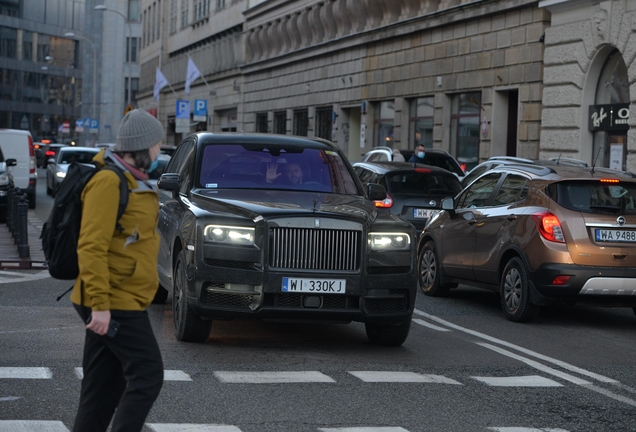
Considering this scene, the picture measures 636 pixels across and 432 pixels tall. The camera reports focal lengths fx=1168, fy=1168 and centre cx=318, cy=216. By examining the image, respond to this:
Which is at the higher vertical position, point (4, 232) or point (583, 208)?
point (583, 208)

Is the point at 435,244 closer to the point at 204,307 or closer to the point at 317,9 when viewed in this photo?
the point at 204,307

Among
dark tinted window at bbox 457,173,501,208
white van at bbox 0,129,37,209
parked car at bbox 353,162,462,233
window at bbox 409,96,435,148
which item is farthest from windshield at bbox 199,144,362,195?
window at bbox 409,96,435,148

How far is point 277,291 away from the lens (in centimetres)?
909

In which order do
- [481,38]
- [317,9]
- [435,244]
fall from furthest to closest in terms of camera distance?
[317,9] < [481,38] < [435,244]

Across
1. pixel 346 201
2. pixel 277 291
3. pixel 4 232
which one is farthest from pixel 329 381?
pixel 4 232

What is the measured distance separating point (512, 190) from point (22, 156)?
22.0m

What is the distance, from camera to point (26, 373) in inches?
318

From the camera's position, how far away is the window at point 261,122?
5953 cm

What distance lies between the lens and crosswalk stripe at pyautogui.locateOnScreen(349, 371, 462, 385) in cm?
832

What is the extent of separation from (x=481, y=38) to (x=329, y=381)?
26.1 metres

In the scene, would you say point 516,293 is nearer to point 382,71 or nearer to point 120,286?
point 120,286

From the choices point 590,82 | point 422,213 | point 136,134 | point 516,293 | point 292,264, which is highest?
point 590,82

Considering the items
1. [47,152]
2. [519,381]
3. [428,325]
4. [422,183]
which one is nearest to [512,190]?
[428,325]

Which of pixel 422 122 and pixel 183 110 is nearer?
pixel 422 122
